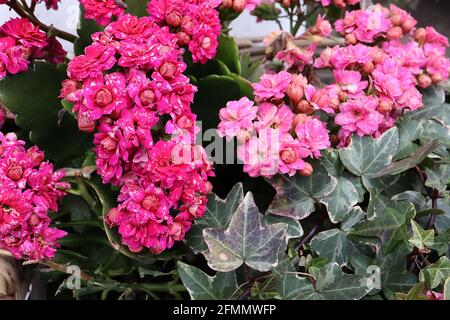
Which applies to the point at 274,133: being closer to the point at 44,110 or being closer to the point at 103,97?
the point at 103,97

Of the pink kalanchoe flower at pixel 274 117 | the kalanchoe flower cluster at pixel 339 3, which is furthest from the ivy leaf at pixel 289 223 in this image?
the kalanchoe flower cluster at pixel 339 3

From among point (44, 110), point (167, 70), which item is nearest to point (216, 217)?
point (167, 70)

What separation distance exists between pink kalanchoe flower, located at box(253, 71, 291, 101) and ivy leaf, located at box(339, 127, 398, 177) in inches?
4.6

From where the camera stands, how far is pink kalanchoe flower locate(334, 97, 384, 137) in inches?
29.1

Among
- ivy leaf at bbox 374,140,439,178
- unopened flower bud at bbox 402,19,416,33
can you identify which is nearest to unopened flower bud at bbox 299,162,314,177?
ivy leaf at bbox 374,140,439,178

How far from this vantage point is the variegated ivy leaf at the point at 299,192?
697mm

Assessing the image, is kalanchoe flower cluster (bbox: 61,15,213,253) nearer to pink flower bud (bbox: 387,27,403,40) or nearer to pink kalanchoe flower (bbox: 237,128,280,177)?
pink kalanchoe flower (bbox: 237,128,280,177)

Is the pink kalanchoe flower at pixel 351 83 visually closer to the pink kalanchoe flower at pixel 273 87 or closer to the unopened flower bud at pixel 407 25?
the pink kalanchoe flower at pixel 273 87

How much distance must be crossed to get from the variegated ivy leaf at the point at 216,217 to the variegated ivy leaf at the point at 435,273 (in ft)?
0.77

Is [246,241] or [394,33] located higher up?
[394,33]

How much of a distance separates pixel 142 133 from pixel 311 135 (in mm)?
212

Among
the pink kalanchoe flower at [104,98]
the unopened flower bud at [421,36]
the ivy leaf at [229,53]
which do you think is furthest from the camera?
the unopened flower bud at [421,36]

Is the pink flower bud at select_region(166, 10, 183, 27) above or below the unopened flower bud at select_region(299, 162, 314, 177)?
above

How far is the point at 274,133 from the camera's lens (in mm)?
667
